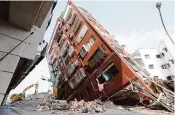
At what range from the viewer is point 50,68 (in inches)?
1646

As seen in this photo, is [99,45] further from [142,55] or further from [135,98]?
[142,55]

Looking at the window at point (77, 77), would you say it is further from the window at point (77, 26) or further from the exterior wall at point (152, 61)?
the exterior wall at point (152, 61)

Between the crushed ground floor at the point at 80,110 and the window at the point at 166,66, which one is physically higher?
the window at the point at 166,66

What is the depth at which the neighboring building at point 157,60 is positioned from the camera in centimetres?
4897

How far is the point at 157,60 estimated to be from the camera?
5241cm

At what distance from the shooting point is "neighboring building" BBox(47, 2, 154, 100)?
2255cm

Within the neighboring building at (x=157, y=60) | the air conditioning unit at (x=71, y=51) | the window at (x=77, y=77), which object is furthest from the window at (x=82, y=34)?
the neighboring building at (x=157, y=60)

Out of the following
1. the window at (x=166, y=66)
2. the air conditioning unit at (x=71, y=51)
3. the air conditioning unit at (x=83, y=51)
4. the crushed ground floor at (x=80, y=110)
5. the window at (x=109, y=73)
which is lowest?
the crushed ground floor at (x=80, y=110)

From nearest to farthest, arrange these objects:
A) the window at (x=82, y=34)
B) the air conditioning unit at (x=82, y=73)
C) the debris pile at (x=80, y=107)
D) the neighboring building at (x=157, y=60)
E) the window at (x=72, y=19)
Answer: the debris pile at (x=80, y=107), the air conditioning unit at (x=82, y=73), the window at (x=82, y=34), the window at (x=72, y=19), the neighboring building at (x=157, y=60)

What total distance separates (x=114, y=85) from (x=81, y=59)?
7.35 meters

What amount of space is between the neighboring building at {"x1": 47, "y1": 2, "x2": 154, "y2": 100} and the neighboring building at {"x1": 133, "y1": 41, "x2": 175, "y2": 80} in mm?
24793

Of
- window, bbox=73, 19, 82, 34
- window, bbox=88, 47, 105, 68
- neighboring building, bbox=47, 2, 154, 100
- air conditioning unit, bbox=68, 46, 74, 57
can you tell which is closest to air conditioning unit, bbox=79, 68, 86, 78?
neighboring building, bbox=47, 2, 154, 100

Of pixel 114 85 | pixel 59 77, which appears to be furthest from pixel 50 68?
pixel 114 85

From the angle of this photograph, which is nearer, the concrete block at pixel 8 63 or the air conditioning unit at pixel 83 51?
the concrete block at pixel 8 63
